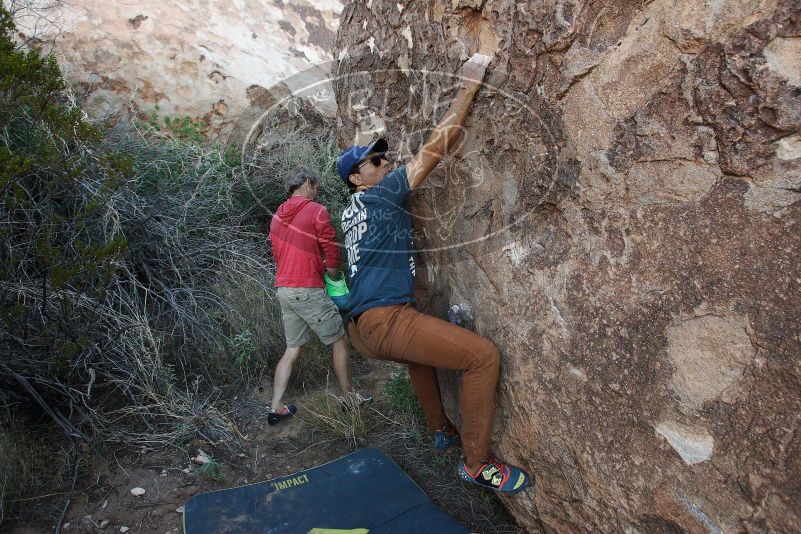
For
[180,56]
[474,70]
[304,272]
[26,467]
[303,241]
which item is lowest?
[26,467]

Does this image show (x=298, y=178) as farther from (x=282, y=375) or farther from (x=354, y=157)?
(x=282, y=375)

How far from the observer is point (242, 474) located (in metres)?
3.14

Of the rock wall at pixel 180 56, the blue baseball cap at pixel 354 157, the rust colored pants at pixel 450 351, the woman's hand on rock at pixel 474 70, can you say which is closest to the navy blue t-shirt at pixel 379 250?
the rust colored pants at pixel 450 351

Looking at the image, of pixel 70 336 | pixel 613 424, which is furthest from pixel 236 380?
pixel 613 424

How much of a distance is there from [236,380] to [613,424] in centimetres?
266

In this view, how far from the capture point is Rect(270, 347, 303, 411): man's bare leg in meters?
3.59

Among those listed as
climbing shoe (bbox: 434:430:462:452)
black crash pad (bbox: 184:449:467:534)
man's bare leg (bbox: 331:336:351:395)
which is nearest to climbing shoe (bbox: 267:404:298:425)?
man's bare leg (bbox: 331:336:351:395)

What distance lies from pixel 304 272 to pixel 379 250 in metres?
1.03

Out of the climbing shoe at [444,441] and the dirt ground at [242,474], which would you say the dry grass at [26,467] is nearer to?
the dirt ground at [242,474]

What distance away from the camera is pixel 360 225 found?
8.21 feet

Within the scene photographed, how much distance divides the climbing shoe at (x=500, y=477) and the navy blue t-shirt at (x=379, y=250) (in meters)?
0.76

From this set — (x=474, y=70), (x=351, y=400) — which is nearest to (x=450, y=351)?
(x=474, y=70)

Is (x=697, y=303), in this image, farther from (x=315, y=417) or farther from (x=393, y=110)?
(x=315, y=417)
